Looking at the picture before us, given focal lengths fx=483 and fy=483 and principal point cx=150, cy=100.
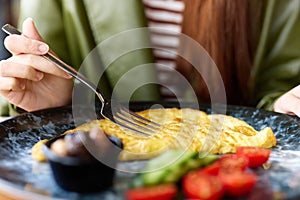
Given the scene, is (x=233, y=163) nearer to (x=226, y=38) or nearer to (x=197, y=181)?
(x=197, y=181)

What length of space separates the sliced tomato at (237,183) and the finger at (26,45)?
1.93 ft

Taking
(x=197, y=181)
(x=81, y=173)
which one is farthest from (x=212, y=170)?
(x=81, y=173)

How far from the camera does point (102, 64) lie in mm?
1591

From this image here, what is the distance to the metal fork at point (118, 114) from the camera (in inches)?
46.1

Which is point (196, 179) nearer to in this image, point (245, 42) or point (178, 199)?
point (178, 199)

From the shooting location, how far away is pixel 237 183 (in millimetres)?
803

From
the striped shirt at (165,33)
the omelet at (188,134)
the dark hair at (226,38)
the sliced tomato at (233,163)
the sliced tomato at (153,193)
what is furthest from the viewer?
the striped shirt at (165,33)

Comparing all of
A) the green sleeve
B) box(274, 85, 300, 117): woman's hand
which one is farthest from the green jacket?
box(274, 85, 300, 117): woman's hand

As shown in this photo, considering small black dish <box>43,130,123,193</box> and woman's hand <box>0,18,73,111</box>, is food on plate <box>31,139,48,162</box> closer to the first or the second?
small black dish <box>43,130,123,193</box>

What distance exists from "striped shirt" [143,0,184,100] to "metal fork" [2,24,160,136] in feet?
1.36

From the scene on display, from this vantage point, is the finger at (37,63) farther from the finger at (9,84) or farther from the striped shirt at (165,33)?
the striped shirt at (165,33)

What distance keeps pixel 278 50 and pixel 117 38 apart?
570 millimetres

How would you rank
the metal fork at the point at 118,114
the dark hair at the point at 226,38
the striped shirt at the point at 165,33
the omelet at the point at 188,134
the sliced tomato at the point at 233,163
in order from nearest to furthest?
the sliced tomato at the point at 233,163 < the omelet at the point at 188,134 < the metal fork at the point at 118,114 < the dark hair at the point at 226,38 < the striped shirt at the point at 165,33

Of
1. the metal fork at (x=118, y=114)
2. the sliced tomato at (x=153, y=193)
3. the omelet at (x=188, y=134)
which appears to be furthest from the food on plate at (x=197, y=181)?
the metal fork at (x=118, y=114)
